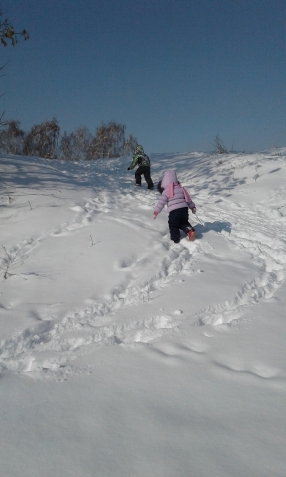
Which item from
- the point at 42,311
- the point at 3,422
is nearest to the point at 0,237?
the point at 42,311

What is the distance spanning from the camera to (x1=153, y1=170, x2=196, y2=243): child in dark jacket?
473 centimetres

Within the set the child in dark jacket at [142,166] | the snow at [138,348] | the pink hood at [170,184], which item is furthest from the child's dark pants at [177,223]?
the child in dark jacket at [142,166]

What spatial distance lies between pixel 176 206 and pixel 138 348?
3070 mm

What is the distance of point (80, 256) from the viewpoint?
3896mm

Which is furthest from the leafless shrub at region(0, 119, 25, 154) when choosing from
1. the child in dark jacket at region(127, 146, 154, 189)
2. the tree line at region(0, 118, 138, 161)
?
the child in dark jacket at region(127, 146, 154, 189)

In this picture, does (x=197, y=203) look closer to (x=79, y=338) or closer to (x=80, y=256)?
(x=80, y=256)

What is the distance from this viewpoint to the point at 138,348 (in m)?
2.25

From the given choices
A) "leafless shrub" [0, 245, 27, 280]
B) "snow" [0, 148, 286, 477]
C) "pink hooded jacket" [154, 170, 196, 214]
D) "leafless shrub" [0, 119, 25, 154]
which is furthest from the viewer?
"leafless shrub" [0, 119, 25, 154]

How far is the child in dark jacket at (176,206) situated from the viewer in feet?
15.5

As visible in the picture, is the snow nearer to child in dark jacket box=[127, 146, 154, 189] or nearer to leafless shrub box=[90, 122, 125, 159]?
child in dark jacket box=[127, 146, 154, 189]

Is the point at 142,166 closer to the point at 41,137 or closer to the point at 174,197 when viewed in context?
the point at 174,197

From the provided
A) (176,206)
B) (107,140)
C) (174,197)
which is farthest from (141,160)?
(107,140)

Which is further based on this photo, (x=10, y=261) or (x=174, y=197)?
(x=174, y=197)

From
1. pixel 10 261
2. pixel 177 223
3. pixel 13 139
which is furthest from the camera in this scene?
pixel 13 139
